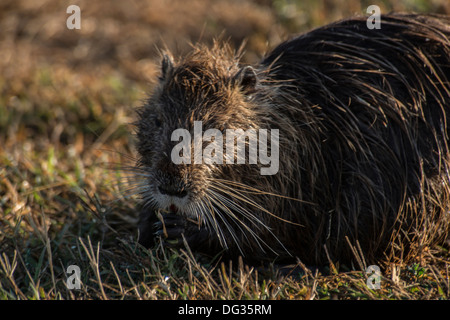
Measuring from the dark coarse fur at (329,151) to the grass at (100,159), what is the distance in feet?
0.51

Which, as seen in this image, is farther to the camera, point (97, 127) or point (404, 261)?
point (97, 127)

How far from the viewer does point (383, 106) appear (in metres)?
3.38

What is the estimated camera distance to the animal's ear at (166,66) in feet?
11.5

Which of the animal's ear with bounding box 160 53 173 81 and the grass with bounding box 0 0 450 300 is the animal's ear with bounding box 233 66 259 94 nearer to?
the animal's ear with bounding box 160 53 173 81

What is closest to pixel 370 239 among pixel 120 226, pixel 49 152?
pixel 120 226

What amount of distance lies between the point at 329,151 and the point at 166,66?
3.27 ft

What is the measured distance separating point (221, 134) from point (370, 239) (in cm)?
96

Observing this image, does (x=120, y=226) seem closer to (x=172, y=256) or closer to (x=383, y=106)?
(x=172, y=256)

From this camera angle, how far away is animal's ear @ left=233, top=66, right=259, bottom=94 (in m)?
3.37

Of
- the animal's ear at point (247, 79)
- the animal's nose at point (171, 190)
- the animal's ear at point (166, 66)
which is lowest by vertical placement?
the animal's nose at point (171, 190)

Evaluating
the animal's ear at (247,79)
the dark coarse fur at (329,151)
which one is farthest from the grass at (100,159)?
the animal's ear at (247,79)

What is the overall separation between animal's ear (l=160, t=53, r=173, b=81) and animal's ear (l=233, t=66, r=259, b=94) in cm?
38

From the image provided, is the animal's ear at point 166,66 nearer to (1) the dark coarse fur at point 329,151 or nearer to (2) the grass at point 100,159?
(1) the dark coarse fur at point 329,151

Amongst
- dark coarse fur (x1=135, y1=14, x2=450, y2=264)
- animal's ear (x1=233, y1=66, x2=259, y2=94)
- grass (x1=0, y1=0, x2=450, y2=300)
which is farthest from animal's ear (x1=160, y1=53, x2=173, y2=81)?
animal's ear (x1=233, y1=66, x2=259, y2=94)
